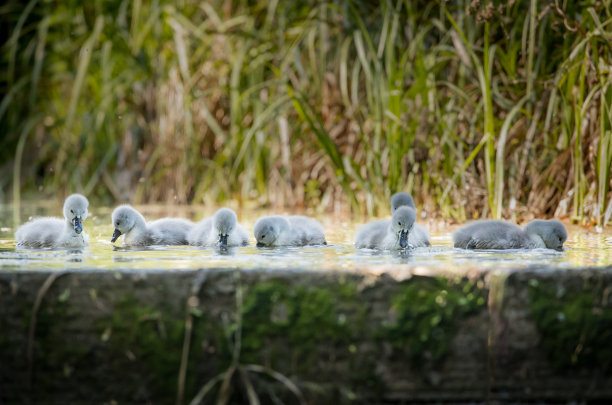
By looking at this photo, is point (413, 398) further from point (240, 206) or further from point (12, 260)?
point (240, 206)

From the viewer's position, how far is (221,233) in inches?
124

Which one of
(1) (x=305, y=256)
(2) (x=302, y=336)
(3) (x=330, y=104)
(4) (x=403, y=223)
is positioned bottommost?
(2) (x=302, y=336)

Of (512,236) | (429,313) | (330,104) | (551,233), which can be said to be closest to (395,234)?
(512,236)

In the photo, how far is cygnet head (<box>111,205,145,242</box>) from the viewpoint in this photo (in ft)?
11.0

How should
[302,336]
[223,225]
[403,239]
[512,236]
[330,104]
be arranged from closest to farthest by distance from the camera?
[302,336] < [403,239] < [512,236] < [223,225] < [330,104]

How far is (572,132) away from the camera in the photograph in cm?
422

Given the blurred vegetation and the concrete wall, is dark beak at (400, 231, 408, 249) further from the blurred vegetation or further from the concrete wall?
the blurred vegetation

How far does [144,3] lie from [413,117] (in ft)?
8.88

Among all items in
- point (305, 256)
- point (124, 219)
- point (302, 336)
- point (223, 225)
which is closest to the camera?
point (302, 336)

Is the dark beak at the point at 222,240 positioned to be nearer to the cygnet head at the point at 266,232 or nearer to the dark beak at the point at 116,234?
the cygnet head at the point at 266,232

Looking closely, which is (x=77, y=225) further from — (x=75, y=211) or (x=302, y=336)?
(x=302, y=336)

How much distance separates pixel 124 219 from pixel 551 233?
159cm

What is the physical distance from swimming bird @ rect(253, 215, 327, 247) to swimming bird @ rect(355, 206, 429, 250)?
176 mm

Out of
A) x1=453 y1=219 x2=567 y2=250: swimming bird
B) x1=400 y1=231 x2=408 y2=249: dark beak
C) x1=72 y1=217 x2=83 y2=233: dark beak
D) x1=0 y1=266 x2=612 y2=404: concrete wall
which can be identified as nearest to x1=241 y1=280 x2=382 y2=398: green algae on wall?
x1=0 y1=266 x2=612 y2=404: concrete wall
